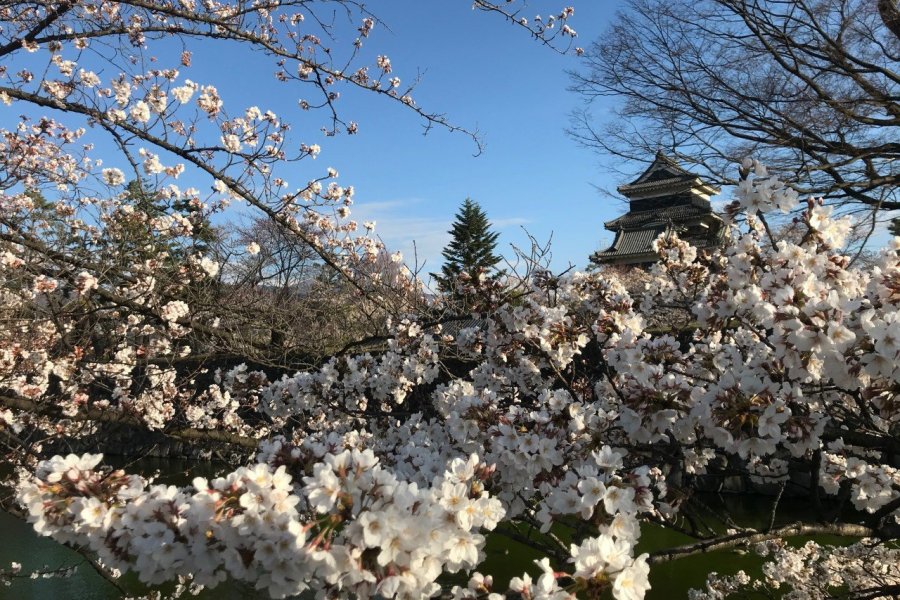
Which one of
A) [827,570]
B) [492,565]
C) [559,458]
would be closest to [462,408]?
[559,458]

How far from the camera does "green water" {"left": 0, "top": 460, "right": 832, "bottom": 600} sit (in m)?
6.32

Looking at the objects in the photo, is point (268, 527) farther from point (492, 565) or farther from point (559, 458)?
point (492, 565)

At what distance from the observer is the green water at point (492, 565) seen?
6.32 metres

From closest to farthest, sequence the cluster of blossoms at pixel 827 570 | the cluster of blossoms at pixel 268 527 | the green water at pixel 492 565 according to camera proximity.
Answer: the cluster of blossoms at pixel 268 527
the cluster of blossoms at pixel 827 570
the green water at pixel 492 565

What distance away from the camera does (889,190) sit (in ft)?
25.0

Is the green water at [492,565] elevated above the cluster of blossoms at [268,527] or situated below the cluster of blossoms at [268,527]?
below

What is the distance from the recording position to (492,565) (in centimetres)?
691

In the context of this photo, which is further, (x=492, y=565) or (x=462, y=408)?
(x=492, y=565)

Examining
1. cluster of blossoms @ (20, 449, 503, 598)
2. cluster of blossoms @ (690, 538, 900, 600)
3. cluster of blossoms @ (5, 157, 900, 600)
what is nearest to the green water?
cluster of blossoms @ (690, 538, 900, 600)

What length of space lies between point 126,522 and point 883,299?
2144 millimetres

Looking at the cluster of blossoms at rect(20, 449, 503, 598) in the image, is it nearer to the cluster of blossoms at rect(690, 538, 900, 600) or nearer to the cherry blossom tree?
the cherry blossom tree

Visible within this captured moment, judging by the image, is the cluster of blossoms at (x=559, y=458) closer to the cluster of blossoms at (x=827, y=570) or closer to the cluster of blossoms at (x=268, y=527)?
the cluster of blossoms at (x=268, y=527)

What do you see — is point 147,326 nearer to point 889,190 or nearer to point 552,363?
point 552,363

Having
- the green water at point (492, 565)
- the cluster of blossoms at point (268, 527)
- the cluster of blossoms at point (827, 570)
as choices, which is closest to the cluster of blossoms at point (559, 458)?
the cluster of blossoms at point (268, 527)
